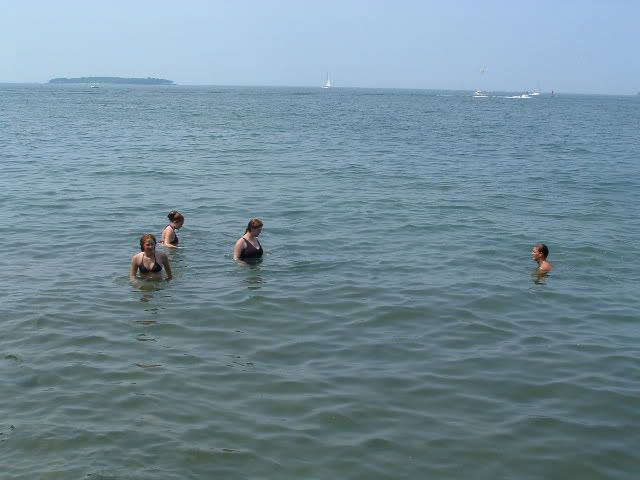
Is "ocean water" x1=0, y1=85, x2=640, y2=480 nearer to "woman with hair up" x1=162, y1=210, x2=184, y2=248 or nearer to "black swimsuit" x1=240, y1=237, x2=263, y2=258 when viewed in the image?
"black swimsuit" x1=240, y1=237, x2=263, y2=258

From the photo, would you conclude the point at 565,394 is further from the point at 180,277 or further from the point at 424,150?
the point at 424,150

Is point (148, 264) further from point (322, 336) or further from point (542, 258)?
point (542, 258)

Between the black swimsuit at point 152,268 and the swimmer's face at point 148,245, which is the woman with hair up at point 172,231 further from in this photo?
the swimmer's face at point 148,245

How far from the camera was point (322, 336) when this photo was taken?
11.6 meters

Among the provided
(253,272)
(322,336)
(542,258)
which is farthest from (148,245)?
(542,258)

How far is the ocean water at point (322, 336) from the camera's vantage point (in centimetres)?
809

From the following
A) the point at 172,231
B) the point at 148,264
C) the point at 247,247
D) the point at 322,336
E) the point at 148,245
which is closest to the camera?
the point at 322,336

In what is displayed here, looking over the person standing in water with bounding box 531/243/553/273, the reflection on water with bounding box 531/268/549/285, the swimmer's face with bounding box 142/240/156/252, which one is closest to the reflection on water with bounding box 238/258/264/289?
the swimmer's face with bounding box 142/240/156/252

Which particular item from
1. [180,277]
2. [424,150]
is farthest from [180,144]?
[180,277]

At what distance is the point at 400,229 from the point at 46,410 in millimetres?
12274

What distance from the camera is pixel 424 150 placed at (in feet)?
134

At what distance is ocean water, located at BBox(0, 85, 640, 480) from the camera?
8086 mm

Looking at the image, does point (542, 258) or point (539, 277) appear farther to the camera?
point (542, 258)

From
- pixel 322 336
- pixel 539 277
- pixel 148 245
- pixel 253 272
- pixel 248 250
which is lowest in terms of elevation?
pixel 322 336
